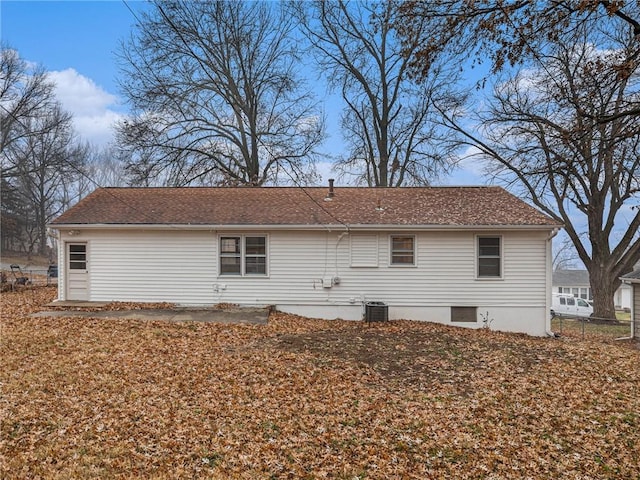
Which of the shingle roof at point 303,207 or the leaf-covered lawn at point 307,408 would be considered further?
the shingle roof at point 303,207

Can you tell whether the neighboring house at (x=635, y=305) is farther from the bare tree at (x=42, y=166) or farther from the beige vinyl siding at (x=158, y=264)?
the bare tree at (x=42, y=166)

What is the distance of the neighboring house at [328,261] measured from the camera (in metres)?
12.3

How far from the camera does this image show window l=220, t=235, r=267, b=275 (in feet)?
41.8

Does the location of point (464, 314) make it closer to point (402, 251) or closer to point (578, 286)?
point (402, 251)

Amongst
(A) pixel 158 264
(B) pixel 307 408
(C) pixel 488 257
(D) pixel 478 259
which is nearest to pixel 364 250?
(D) pixel 478 259

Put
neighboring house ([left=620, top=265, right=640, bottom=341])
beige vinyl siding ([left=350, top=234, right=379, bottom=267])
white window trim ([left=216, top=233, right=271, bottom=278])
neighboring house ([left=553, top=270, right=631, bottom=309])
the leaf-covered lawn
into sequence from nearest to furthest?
the leaf-covered lawn, beige vinyl siding ([left=350, top=234, right=379, bottom=267]), white window trim ([left=216, top=233, right=271, bottom=278]), neighboring house ([left=620, top=265, right=640, bottom=341]), neighboring house ([left=553, top=270, right=631, bottom=309])

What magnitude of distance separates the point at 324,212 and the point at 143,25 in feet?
46.9

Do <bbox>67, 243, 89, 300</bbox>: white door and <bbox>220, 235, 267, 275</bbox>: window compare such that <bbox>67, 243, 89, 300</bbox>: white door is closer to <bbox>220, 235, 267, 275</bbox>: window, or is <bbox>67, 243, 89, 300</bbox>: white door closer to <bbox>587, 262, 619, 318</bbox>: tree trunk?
<bbox>220, 235, 267, 275</bbox>: window

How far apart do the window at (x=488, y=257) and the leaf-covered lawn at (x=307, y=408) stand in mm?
3403

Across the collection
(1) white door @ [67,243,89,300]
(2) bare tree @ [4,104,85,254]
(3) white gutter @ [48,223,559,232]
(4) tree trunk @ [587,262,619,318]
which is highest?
(2) bare tree @ [4,104,85,254]

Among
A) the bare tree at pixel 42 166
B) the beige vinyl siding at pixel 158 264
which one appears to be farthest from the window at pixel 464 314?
the bare tree at pixel 42 166

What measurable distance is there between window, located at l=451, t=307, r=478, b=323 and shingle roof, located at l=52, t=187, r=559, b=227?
8.52 feet

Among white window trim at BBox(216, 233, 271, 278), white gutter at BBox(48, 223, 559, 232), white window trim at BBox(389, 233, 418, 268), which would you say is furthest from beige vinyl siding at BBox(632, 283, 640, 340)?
white window trim at BBox(216, 233, 271, 278)

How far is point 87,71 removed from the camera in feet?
38.4
